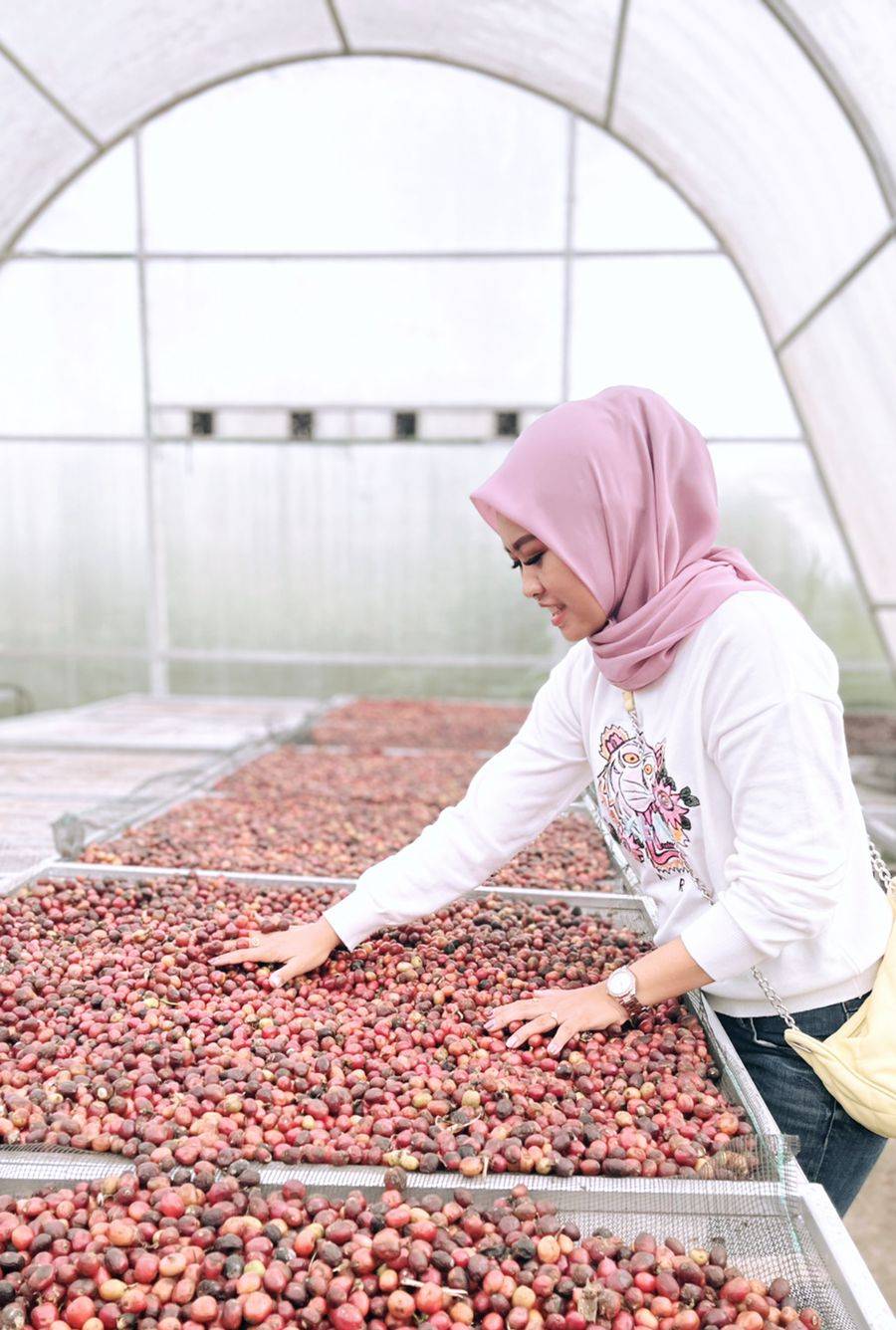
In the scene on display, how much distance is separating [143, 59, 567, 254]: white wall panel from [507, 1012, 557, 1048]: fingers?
24.7 feet

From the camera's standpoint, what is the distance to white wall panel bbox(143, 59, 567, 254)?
25.9 feet

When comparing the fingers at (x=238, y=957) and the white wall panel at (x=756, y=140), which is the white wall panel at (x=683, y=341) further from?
the fingers at (x=238, y=957)

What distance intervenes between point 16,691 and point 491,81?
6.79 m

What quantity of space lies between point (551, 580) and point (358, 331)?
7.18m

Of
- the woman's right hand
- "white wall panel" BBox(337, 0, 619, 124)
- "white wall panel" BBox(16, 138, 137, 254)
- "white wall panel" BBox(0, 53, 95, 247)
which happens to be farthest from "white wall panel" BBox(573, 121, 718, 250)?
the woman's right hand

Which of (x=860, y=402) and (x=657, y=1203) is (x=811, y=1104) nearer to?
(x=657, y=1203)

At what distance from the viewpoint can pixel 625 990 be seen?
1.58m

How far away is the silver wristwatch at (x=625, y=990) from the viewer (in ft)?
5.16

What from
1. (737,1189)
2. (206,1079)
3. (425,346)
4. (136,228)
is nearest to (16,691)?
(136,228)

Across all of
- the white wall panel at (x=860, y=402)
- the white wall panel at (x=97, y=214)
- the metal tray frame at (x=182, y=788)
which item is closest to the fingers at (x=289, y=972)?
the metal tray frame at (x=182, y=788)

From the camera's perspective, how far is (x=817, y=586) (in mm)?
8266

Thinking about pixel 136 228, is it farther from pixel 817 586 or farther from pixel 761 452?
pixel 817 586

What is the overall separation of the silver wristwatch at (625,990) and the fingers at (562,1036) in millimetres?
84

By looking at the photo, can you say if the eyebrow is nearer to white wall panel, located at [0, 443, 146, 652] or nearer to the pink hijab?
the pink hijab
